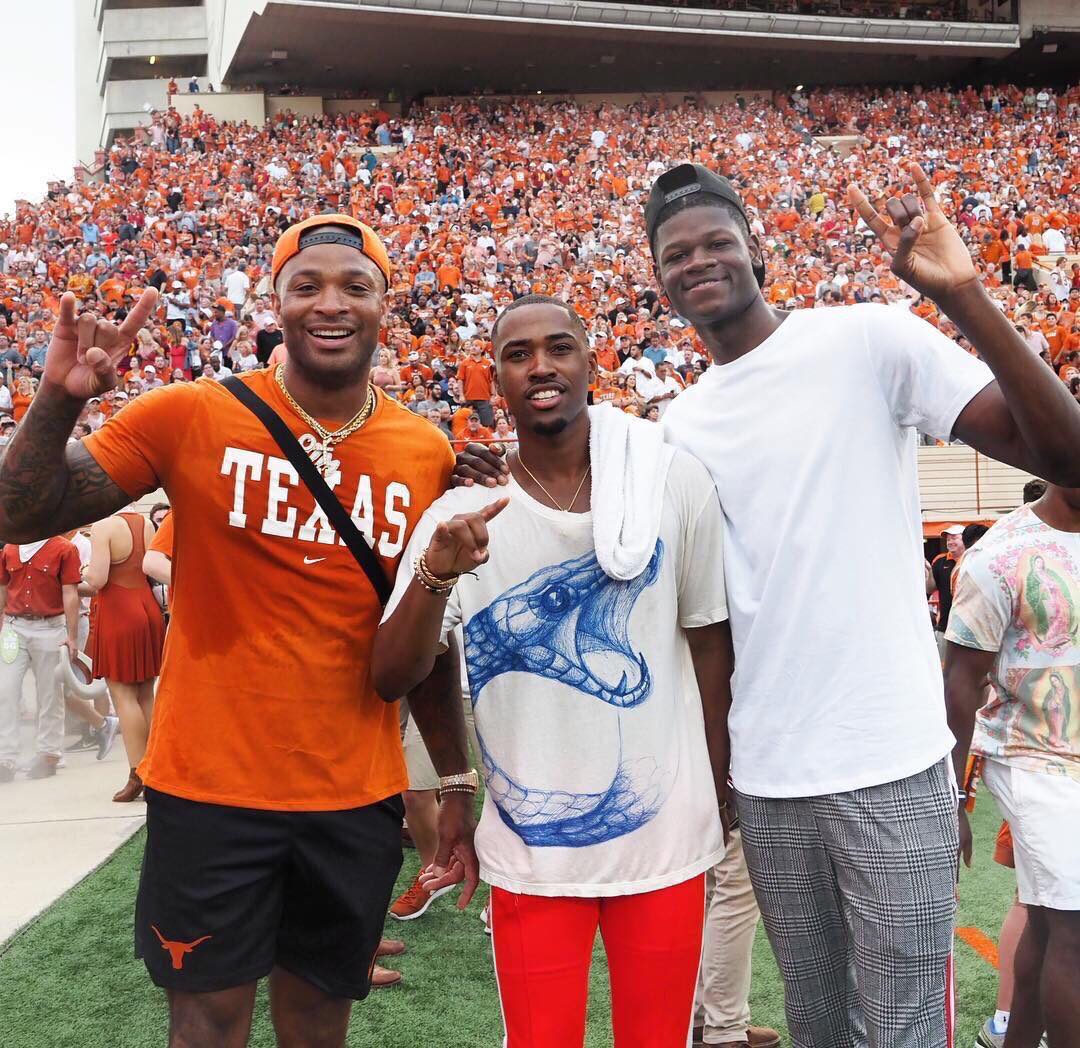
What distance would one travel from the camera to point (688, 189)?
7.66 ft

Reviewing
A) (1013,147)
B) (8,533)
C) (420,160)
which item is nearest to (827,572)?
(8,533)

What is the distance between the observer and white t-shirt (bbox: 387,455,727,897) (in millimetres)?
2066

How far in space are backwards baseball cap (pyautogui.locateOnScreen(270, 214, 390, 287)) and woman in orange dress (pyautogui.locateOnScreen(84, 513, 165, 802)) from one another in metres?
4.34

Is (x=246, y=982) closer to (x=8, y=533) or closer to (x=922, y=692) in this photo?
(x=8, y=533)

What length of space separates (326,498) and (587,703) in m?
0.72

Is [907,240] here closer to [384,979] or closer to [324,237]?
[324,237]

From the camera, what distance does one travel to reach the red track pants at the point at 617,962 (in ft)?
6.74

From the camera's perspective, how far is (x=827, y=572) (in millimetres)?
2070

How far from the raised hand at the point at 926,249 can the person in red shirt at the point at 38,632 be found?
6442 millimetres

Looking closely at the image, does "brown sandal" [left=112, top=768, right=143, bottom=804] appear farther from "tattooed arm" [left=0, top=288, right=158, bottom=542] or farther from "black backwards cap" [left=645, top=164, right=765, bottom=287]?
"black backwards cap" [left=645, top=164, right=765, bottom=287]

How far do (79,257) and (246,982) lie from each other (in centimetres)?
1985

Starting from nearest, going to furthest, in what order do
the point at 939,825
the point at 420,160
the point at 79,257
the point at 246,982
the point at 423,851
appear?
1. the point at 939,825
2. the point at 246,982
3. the point at 423,851
4. the point at 79,257
5. the point at 420,160

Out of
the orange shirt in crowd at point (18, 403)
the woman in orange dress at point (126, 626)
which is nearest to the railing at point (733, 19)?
the orange shirt in crowd at point (18, 403)

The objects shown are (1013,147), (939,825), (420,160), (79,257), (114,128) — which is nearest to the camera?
(939,825)
